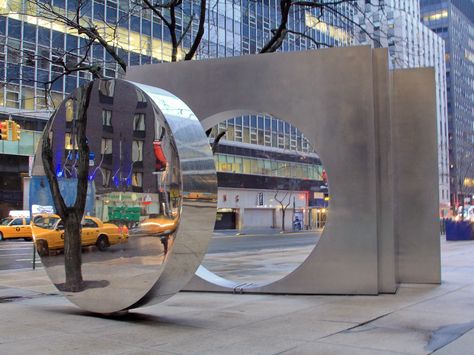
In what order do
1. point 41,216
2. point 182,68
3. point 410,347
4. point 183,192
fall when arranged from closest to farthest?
point 410,347, point 183,192, point 41,216, point 182,68

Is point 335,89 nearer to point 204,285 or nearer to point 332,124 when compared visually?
point 332,124

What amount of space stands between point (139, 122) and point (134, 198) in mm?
1118

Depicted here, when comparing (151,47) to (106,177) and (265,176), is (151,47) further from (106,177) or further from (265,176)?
(106,177)

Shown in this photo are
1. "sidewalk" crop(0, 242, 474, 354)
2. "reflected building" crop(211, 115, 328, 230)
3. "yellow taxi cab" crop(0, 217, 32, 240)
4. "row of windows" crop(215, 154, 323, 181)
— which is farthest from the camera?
"reflected building" crop(211, 115, 328, 230)

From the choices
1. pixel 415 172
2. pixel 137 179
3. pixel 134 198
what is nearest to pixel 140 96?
pixel 137 179

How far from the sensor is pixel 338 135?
1076cm

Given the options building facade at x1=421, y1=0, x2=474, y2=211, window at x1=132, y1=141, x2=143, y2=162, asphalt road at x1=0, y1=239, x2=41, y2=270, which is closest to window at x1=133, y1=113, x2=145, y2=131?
window at x1=132, y1=141, x2=143, y2=162

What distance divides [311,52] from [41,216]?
598 centimetres

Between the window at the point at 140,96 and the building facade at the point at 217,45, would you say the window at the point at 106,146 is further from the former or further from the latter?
the building facade at the point at 217,45

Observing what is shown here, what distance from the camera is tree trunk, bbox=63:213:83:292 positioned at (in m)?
8.29

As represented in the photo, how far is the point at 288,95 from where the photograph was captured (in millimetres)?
11156

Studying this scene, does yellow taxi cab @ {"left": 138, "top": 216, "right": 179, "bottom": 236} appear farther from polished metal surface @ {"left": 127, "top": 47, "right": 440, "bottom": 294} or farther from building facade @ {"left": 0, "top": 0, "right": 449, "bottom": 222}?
building facade @ {"left": 0, "top": 0, "right": 449, "bottom": 222}

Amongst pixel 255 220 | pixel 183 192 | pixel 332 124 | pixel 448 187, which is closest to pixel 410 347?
pixel 183 192

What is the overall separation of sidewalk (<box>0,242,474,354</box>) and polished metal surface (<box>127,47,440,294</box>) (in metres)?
0.50
